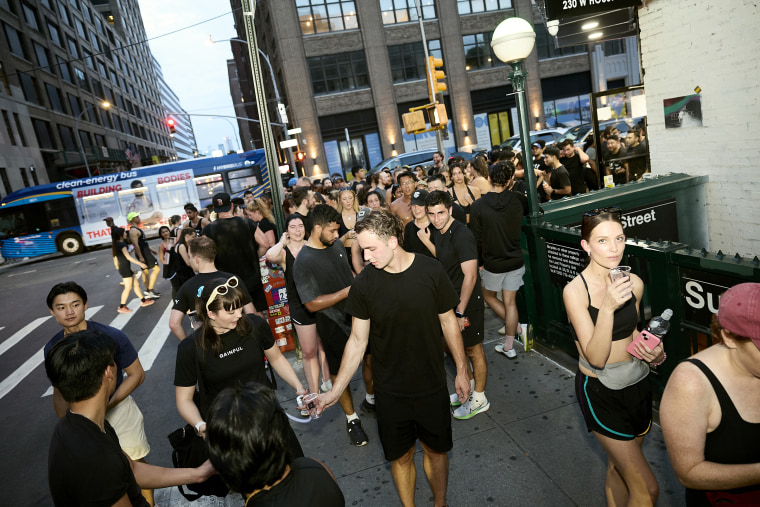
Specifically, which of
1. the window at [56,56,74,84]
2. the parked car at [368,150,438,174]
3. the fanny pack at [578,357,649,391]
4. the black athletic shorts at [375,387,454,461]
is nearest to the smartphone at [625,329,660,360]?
the fanny pack at [578,357,649,391]

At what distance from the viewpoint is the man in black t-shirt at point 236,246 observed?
6125mm

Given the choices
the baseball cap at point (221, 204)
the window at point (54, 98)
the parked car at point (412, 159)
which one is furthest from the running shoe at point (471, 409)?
the window at point (54, 98)

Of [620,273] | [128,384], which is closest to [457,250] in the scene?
[620,273]

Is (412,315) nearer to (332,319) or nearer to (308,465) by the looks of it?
(308,465)

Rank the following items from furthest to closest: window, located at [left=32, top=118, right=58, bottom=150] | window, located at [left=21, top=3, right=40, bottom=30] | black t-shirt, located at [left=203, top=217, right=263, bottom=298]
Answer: window, located at [left=21, top=3, right=40, bottom=30]
window, located at [left=32, top=118, right=58, bottom=150]
black t-shirt, located at [left=203, top=217, right=263, bottom=298]

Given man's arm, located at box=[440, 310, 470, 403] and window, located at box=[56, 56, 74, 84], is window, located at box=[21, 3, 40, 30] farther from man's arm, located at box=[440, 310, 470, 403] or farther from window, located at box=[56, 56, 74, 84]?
man's arm, located at box=[440, 310, 470, 403]

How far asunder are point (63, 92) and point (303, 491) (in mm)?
52323

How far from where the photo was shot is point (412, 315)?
2918 millimetres

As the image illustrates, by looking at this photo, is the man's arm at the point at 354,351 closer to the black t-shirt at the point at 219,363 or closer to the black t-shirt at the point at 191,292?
the black t-shirt at the point at 219,363

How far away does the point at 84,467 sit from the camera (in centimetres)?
202

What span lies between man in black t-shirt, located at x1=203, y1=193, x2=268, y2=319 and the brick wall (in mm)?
6442

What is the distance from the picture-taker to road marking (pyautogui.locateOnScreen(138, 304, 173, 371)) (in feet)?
25.1

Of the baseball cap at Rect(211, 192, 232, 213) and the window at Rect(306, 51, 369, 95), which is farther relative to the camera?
the window at Rect(306, 51, 369, 95)

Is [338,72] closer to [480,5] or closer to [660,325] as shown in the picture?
[480,5]
